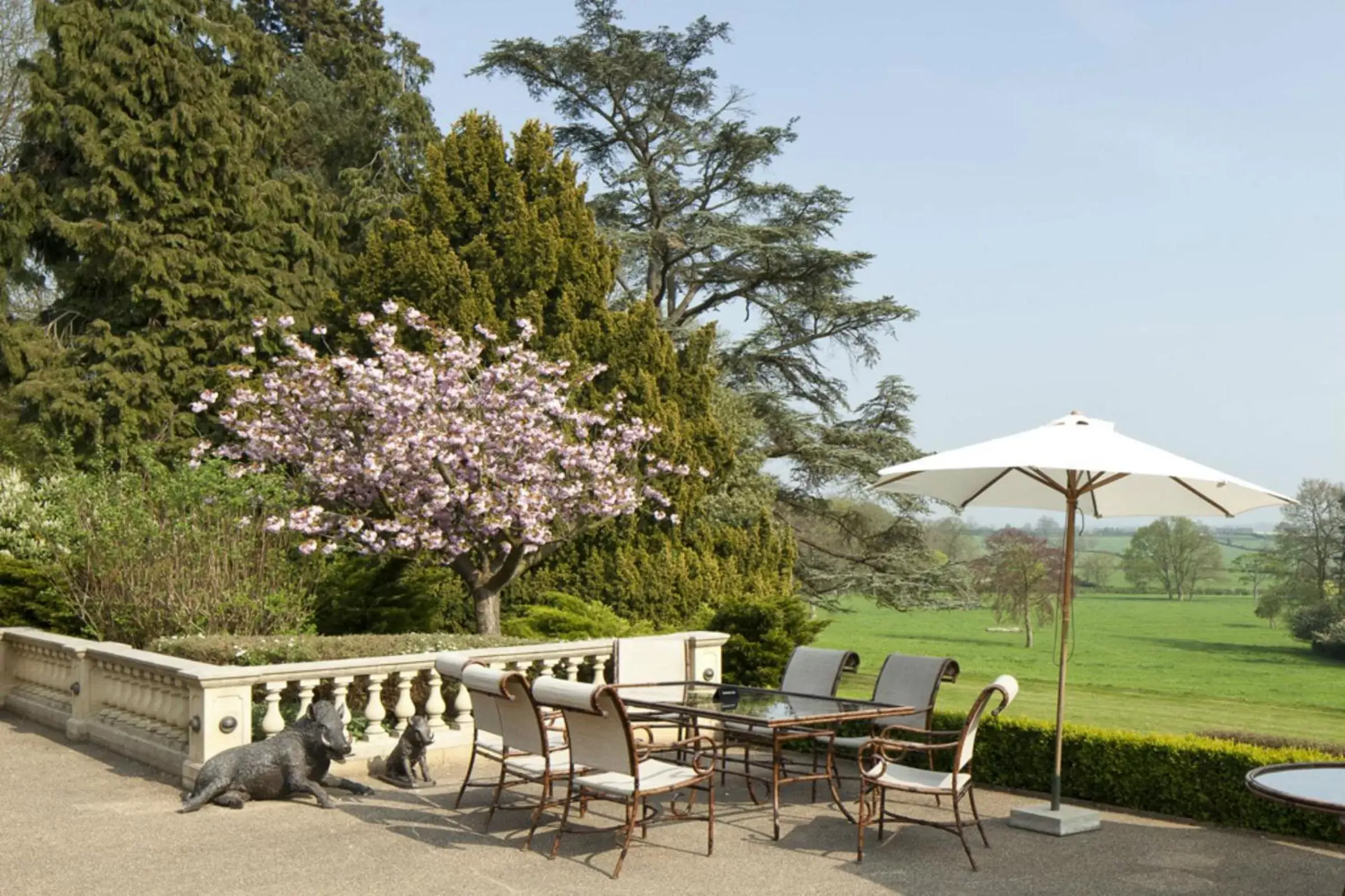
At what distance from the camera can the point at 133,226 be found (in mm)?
21812

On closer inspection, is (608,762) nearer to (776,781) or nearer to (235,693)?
(776,781)

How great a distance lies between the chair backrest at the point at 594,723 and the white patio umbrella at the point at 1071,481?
2513 mm

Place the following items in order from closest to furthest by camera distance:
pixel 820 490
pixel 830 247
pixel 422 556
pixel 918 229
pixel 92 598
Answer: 1. pixel 92 598
2. pixel 422 556
3. pixel 918 229
4. pixel 830 247
5. pixel 820 490

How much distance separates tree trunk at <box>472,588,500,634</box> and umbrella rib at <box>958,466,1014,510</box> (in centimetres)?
717

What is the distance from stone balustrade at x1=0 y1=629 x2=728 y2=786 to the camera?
28.1ft

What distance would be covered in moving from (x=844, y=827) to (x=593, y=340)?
10.5 m

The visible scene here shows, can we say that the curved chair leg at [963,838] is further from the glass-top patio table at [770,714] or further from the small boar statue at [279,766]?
→ the small boar statue at [279,766]

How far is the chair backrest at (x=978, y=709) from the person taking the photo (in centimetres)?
690

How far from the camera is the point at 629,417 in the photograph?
16.7 m

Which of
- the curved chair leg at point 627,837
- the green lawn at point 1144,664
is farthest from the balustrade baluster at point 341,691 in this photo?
the green lawn at point 1144,664

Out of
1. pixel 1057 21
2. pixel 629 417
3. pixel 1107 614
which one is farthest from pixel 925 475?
pixel 1107 614

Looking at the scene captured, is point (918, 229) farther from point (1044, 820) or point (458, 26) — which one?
point (1044, 820)

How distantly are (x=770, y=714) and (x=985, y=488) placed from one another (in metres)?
2.63

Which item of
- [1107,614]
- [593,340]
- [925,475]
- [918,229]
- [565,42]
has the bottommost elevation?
[1107,614]
